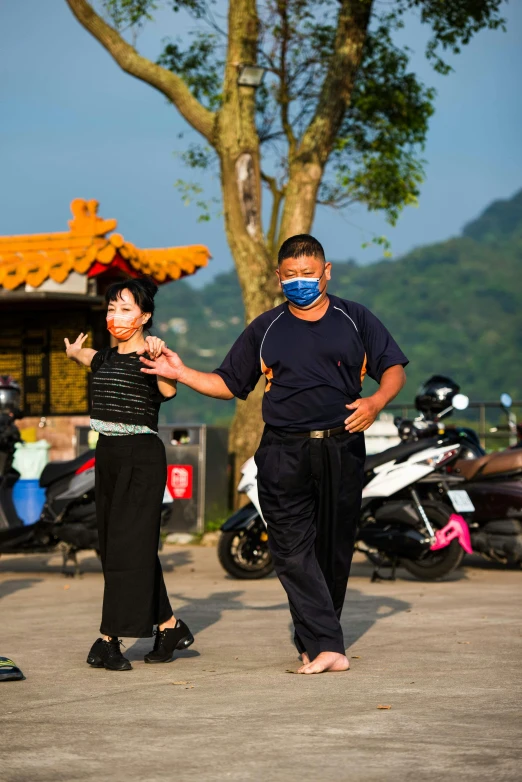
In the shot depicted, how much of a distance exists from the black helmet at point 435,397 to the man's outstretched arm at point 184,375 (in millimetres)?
6097

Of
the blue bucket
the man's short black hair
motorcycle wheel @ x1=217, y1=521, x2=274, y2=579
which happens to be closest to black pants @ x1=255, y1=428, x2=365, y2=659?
the man's short black hair

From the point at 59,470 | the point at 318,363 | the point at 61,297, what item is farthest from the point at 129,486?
the point at 61,297

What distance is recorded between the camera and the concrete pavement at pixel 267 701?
4113 mm

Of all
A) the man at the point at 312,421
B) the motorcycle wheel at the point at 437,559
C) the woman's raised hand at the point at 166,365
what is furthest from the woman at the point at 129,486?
the motorcycle wheel at the point at 437,559

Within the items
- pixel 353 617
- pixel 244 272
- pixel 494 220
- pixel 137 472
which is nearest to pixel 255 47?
pixel 244 272

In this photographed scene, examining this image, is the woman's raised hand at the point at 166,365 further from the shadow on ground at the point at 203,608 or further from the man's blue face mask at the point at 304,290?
the shadow on ground at the point at 203,608

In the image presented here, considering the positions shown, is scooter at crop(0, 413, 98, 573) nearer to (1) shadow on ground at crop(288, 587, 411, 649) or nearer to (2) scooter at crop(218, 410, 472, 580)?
(2) scooter at crop(218, 410, 472, 580)

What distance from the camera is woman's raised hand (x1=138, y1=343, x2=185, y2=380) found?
608 cm

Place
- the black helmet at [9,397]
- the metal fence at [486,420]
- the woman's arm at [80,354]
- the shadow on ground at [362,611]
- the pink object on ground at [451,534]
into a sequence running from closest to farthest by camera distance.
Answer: the woman's arm at [80,354], the shadow on ground at [362,611], the pink object on ground at [451,534], the black helmet at [9,397], the metal fence at [486,420]

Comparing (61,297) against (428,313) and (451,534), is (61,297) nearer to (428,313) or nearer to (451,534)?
(451,534)

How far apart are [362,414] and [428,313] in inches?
5315

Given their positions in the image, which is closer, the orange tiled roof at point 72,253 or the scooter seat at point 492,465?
the scooter seat at point 492,465

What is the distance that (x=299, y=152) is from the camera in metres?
16.8

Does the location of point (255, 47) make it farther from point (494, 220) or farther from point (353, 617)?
point (494, 220)
